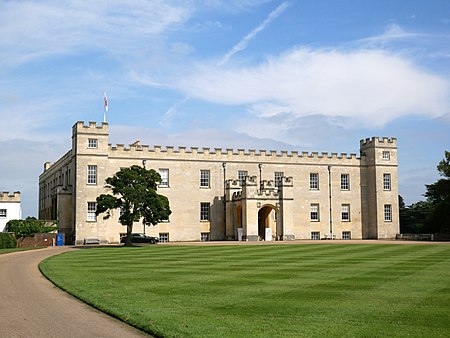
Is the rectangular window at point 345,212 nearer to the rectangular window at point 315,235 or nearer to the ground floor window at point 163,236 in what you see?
the rectangular window at point 315,235

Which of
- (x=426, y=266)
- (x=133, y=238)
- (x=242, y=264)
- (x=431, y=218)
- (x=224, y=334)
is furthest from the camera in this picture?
(x=431, y=218)

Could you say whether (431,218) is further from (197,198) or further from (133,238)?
(133,238)

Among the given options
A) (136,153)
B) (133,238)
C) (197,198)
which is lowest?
(133,238)

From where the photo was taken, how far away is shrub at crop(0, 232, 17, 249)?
145 feet

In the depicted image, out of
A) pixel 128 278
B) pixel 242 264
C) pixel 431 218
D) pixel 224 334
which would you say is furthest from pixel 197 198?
pixel 224 334

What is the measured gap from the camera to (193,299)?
13.5 metres

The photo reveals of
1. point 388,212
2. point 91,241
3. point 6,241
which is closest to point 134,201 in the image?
point 91,241

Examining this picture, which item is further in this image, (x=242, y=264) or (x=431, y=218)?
(x=431, y=218)

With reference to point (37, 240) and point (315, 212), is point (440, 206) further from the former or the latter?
point (37, 240)

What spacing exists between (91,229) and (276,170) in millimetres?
19991

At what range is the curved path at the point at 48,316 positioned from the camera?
10.1m

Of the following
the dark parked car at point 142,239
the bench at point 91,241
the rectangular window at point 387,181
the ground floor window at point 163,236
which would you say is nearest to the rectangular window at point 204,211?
the ground floor window at point 163,236

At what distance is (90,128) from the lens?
2094 inches

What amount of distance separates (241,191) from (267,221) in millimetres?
4707
